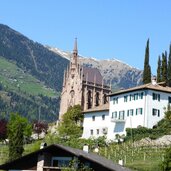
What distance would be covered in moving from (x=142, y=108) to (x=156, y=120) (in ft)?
12.9

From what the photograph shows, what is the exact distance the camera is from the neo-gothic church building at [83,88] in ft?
483

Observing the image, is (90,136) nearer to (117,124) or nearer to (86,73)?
(117,124)

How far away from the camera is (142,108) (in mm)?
94062

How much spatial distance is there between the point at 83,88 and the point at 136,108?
174 feet

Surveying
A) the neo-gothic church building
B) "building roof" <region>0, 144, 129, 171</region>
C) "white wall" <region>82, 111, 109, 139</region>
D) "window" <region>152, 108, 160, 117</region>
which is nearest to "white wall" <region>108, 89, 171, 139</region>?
"window" <region>152, 108, 160, 117</region>

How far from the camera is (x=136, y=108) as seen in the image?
9569cm

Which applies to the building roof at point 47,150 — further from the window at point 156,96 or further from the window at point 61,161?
the window at point 156,96

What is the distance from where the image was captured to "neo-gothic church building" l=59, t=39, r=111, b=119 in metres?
147

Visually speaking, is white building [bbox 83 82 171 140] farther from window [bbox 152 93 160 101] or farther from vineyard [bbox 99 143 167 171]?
vineyard [bbox 99 143 167 171]

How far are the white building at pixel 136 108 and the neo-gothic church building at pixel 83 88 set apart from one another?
140 feet

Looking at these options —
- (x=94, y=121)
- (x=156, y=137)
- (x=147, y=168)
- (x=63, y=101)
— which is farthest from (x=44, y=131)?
(x=147, y=168)

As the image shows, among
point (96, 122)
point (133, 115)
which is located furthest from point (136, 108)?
point (96, 122)

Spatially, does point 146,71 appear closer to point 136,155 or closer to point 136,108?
point 136,108

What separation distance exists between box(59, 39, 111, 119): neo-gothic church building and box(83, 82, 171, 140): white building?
42.8m
